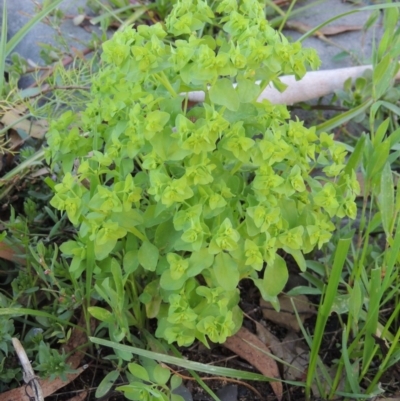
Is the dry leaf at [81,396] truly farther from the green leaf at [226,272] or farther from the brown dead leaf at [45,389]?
the green leaf at [226,272]

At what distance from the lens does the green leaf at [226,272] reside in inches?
37.7

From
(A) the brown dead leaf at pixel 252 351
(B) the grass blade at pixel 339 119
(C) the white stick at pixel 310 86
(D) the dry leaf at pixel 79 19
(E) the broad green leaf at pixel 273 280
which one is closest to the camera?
(E) the broad green leaf at pixel 273 280

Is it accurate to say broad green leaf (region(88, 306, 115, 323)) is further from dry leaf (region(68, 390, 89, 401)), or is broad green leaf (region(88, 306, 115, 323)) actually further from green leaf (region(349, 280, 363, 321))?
green leaf (region(349, 280, 363, 321))

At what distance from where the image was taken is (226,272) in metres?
0.97

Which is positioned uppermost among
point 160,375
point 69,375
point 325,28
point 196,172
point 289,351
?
point 196,172

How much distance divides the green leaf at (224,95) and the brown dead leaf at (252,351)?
55 cm

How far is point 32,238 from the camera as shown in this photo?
1.33 m

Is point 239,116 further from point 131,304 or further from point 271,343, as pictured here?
point 271,343

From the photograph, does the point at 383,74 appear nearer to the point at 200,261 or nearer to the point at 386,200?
the point at 386,200

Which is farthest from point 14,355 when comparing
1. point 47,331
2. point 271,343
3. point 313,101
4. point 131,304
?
point 313,101

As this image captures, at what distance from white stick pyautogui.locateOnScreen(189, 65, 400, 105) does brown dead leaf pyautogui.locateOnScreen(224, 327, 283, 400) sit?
2.16ft

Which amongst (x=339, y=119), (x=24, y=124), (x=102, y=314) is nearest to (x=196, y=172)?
(x=102, y=314)

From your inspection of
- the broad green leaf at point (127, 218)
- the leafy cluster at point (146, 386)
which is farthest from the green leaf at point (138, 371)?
the broad green leaf at point (127, 218)

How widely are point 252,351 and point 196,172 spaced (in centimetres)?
54
